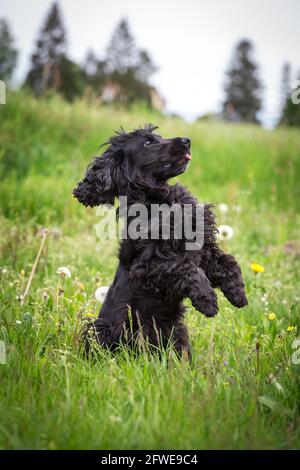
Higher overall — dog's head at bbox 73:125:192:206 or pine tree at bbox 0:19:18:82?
pine tree at bbox 0:19:18:82

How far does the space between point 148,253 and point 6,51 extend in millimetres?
36576

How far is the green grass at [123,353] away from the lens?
76.2 inches

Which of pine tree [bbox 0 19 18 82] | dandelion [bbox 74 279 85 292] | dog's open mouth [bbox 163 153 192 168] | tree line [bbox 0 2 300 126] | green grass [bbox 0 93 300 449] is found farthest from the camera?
pine tree [bbox 0 19 18 82]

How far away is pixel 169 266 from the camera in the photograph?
8.05ft

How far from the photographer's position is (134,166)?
2822 millimetres

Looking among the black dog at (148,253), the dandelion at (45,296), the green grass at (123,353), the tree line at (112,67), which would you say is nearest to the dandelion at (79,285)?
the green grass at (123,353)

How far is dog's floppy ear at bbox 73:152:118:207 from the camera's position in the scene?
110 inches

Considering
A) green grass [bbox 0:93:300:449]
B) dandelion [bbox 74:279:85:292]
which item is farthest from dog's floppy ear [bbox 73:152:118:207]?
dandelion [bbox 74:279:85:292]

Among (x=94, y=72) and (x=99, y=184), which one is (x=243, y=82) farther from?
(x=99, y=184)

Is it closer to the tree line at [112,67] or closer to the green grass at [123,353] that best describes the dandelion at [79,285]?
the green grass at [123,353]

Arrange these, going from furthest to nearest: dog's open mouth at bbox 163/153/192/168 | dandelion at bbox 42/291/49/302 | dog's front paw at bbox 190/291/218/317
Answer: dandelion at bbox 42/291/49/302 < dog's open mouth at bbox 163/153/192/168 < dog's front paw at bbox 190/291/218/317

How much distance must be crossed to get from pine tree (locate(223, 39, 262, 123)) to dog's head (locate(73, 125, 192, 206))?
108ft

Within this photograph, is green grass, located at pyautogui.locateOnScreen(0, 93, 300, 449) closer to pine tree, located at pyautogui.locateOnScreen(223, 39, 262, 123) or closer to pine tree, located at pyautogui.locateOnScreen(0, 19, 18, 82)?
pine tree, located at pyautogui.locateOnScreen(223, 39, 262, 123)
